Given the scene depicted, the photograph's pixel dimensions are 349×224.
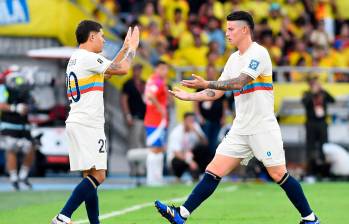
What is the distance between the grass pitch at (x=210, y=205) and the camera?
45.9 feet

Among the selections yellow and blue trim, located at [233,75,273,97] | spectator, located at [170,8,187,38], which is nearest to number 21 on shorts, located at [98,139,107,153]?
yellow and blue trim, located at [233,75,273,97]

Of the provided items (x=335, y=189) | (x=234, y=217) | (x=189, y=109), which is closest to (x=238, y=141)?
(x=234, y=217)

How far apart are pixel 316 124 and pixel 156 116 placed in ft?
13.4

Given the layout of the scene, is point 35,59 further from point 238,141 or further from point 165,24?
point 238,141

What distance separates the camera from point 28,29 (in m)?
25.8

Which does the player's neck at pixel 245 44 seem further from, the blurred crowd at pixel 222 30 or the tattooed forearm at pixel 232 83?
the blurred crowd at pixel 222 30

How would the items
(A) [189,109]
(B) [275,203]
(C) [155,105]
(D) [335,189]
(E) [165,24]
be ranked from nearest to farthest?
(B) [275,203]
(D) [335,189]
(C) [155,105]
(A) [189,109]
(E) [165,24]

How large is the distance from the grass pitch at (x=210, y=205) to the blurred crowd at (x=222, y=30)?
5.90m

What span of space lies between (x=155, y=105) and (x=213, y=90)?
932 centimetres

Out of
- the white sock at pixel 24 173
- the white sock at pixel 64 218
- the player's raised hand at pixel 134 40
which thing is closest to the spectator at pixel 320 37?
the white sock at pixel 24 173

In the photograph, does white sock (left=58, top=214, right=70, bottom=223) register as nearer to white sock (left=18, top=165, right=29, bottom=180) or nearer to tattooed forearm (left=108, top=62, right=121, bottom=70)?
tattooed forearm (left=108, top=62, right=121, bottom=70)

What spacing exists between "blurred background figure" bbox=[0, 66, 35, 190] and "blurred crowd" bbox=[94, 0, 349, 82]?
15.4 feet

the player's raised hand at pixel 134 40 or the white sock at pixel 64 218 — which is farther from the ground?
the player's raised hand at pixel 134 40

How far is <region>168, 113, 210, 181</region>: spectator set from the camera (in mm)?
23078
